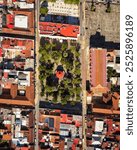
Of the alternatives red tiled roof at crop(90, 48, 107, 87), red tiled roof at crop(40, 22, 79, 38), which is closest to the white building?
red tiled roof at crop(40, 22, 79, 38)

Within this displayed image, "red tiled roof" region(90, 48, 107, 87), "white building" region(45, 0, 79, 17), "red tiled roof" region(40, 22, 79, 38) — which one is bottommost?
"red tiled roof" region(90, 48, 107, 87)

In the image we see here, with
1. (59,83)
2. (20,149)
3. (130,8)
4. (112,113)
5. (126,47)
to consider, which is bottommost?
Answer: (20,149)

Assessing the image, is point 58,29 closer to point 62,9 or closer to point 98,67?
point 62,9

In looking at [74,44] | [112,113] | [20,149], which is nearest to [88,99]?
[112,113]

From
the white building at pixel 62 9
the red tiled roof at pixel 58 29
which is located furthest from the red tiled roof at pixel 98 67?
the white building at pixel 62 9

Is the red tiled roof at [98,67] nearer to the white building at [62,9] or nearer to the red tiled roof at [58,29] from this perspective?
the red tiled roof at [58,29]

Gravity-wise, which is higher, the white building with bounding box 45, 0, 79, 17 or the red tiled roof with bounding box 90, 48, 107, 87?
the white building with bounding box 45, 0, 79, 17

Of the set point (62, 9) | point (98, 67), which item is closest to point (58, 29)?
point (62, 9)

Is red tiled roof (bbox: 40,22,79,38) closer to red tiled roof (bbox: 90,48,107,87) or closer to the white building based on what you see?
the white building

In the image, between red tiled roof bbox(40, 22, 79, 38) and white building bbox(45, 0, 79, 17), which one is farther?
white building bbox(45, 0, 79, 17)

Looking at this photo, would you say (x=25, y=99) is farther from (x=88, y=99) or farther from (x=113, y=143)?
(x=113, y=143)
